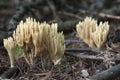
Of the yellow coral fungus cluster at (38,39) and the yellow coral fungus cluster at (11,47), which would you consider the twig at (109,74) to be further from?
the yellow coral fungus cluster at (11,47)

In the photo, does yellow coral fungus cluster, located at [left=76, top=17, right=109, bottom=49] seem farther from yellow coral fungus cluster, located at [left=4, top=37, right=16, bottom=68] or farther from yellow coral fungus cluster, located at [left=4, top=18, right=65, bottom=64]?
yellow coral fungus cluster, located at [left=4, top=37, right=16, bottom=68]

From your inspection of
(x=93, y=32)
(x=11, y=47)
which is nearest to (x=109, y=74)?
(x=93, y=32)

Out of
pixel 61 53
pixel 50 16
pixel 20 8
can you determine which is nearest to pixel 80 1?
pixel 50 16

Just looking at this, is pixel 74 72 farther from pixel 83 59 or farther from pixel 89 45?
pixel 89 45

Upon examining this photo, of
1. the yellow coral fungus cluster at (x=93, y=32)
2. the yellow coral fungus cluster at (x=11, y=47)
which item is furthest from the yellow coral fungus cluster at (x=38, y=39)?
the yellow coral fungus cluster at (x=93, y=32)

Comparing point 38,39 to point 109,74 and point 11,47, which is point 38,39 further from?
point 109,74

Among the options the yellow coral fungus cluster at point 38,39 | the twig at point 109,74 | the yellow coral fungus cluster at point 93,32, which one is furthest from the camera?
the yellow coral fungus cluster at point 93,32
